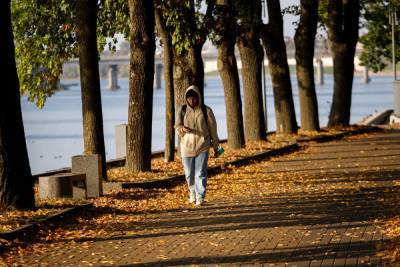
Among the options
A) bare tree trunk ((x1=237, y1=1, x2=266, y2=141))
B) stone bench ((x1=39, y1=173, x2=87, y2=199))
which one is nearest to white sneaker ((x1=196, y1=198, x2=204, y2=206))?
stone bench ((x1=39, y1=173, x2=87, y2=199))

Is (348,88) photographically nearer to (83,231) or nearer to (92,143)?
(92,143)

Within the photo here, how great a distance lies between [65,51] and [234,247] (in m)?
19.0

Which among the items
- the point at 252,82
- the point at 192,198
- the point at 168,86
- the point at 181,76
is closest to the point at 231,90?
the point at 252,82

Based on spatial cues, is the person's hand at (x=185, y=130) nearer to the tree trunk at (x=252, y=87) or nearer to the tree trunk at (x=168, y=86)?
the tree trunk at (x=168, y=86)

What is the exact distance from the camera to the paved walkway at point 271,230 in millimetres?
12469

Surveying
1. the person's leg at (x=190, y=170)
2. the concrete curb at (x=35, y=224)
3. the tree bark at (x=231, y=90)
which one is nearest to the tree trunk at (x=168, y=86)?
the tree bark at (x=231, y=90)

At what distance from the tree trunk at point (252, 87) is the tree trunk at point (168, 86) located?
21.6ft

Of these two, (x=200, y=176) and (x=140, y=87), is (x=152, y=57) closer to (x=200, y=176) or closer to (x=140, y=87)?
(x=140, y=87)

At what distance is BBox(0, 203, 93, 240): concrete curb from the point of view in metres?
14.2

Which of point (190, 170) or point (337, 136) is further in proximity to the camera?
point (337, 136)

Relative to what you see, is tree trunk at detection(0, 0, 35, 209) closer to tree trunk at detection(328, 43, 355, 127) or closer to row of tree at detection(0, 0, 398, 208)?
row of tree at detection(0, 0, 398, 208)

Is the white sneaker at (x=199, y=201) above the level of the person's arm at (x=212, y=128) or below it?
below

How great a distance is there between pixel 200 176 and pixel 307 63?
24.4 meters

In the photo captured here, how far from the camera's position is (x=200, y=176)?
1825 centimetres
